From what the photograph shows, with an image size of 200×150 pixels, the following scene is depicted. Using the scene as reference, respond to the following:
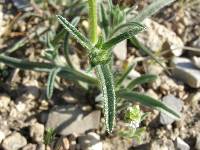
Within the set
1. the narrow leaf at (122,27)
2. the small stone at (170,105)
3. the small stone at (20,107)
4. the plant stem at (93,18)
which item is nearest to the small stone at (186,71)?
the small stone at (170,105)

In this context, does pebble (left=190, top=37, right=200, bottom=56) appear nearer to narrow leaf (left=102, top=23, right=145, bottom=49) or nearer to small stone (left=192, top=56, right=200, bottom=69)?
small stone (left=192, top=56, right=200, bottom=69)

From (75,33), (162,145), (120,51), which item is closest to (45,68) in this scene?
(120,51)

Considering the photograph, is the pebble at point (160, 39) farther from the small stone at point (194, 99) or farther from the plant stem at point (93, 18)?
the plant stem at point (93, 18)

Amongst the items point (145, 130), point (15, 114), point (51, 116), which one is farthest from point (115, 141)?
point (15, 114)

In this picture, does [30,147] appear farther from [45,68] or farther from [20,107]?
[45,68]

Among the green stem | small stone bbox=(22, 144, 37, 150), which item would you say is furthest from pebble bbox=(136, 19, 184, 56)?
small stone bbox=(22, 144, 37, 150)
